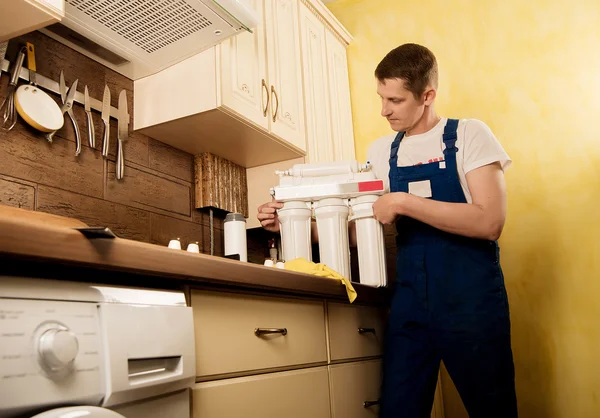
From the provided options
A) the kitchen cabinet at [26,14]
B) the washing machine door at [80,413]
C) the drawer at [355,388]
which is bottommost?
the drawer at [355,388]

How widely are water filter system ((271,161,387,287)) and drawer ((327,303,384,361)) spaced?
11cm

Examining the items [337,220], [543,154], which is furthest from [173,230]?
[543,154]

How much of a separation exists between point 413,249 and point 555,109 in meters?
1.37

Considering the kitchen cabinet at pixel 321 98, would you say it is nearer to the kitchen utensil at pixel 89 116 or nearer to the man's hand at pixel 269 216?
the man's hand at pixel 269 216

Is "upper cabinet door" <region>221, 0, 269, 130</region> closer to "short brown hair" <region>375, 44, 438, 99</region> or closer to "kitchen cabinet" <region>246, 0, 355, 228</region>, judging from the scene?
"kitchen cabinet" <region>246, 0, 355, 228</region>

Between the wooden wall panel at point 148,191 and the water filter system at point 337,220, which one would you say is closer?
the water filter system at point 337,220

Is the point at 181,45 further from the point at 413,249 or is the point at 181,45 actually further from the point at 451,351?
the point at 451,351

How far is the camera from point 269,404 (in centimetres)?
125

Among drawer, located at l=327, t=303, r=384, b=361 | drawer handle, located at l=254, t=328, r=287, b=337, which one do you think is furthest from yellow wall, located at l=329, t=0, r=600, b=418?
drawer handle, located at l=254, t=328, r=287, b=337

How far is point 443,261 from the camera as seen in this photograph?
159cm

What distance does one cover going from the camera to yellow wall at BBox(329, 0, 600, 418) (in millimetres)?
2398

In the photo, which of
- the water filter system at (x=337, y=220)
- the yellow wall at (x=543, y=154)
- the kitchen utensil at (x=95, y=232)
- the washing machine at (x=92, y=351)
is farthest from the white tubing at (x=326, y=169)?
the yellow wall at (x=543, y=154)

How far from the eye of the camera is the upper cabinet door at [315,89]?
2557mm

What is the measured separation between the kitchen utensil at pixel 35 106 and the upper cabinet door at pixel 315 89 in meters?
1.10
